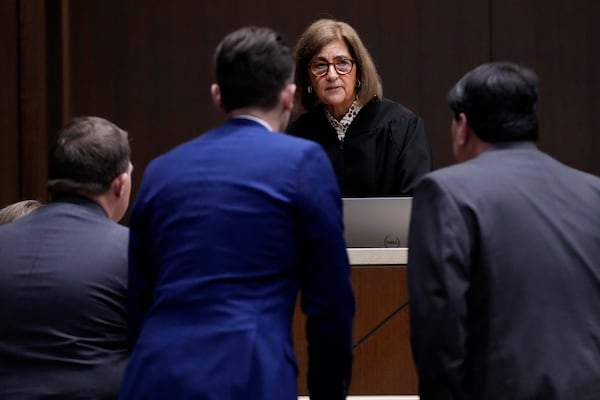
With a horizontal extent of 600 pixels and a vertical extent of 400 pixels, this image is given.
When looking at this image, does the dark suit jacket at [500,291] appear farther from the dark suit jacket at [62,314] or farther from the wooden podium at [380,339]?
the wooden podium at [380,339]

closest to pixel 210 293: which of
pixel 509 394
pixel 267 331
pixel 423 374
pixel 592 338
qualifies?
pixel 267 331

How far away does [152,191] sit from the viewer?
2480mm

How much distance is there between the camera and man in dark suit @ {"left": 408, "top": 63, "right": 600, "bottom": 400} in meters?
2.43

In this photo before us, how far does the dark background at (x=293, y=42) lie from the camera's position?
652cm

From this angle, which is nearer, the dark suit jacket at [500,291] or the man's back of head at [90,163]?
the dark suit jacket at [500,291]

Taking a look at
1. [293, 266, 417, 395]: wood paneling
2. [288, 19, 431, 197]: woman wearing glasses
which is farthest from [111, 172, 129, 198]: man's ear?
[288, 19, 431, 197]: woman wearing glasses

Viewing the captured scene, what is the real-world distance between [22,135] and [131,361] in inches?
160

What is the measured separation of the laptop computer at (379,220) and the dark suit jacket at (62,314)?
1259 mm

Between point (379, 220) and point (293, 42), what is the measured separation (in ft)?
9.48

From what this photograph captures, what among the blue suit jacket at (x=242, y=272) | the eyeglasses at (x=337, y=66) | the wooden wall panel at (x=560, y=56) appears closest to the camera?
the blue suit jacket at (x=242, y=272)

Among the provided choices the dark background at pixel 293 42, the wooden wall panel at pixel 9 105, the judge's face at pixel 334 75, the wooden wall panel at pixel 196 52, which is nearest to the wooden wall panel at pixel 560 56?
the dark background at pixel 293 42

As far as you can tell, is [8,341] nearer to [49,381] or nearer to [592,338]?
[49,381]

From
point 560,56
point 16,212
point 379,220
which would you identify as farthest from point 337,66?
point 560,56

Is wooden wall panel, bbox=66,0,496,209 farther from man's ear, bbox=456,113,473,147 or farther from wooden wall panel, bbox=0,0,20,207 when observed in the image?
man's ear, bbox=456,113,473,147
